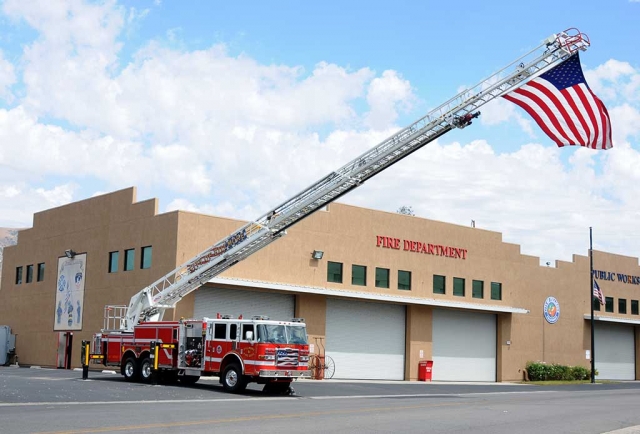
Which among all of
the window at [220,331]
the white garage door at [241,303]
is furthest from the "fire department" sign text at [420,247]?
the window at [220,331]

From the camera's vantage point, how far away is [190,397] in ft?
74.7

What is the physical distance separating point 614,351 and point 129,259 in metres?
36.9

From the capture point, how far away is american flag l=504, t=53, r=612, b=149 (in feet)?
71.7

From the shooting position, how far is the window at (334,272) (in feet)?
131

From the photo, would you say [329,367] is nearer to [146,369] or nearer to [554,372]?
[146,369]

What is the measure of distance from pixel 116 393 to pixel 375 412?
796cm

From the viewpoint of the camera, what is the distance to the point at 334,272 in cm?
4009

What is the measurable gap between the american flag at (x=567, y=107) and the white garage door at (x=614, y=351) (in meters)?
38.2

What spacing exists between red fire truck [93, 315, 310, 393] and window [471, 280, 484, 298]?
73.2 ft

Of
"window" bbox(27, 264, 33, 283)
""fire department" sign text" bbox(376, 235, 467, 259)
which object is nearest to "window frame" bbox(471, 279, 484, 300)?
""fire department" sign text" bbox(376, 235, 467, 259)

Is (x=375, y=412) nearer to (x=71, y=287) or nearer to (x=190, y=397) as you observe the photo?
(x=190, y=397)

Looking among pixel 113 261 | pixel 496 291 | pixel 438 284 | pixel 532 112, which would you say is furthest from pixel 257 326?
pixel 496 291

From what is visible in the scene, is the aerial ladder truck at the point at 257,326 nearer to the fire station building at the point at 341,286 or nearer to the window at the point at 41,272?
the fire station building at the point at 341,286

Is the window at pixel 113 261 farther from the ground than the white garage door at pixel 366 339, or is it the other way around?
the window at pixel 113 261
